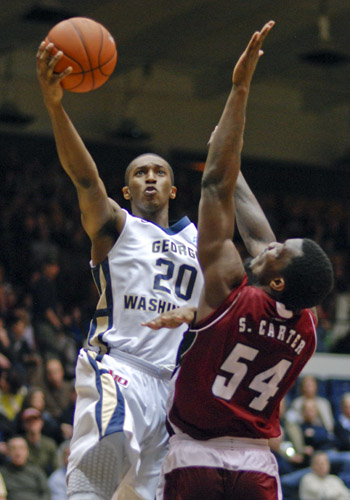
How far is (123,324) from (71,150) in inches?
36.1

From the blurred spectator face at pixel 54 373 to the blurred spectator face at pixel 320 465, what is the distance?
3.06 meters

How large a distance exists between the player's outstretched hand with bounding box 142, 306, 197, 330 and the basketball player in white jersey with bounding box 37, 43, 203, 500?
60 cm

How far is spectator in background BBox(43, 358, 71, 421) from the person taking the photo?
1016 centimetres

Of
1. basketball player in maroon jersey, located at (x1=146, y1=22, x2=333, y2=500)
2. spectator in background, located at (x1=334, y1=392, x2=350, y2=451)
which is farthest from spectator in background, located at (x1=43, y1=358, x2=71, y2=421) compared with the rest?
basketball player in maroon jersey, located at (x1=146, y1=22, x2=333, y2=500)

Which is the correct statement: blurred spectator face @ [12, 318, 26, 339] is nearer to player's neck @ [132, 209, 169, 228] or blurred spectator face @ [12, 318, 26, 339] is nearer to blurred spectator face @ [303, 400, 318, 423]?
blurred spectator face @ [303, 400, 318, 423]

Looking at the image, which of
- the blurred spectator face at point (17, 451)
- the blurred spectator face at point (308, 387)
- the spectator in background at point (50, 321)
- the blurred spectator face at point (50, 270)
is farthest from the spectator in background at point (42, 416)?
the blurred spectator face at point (308, 387)

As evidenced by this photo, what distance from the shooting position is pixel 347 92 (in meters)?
19.3

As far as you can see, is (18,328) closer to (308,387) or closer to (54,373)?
(54,373)

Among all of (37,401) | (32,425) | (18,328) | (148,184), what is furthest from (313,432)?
(148,184)

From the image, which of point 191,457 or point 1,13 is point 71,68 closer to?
point 191,457

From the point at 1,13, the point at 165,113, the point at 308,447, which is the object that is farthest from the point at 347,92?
the point at 308,447

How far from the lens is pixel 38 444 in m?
8.94

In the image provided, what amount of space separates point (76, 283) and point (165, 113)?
709 cm

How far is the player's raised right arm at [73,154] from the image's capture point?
4.09m
